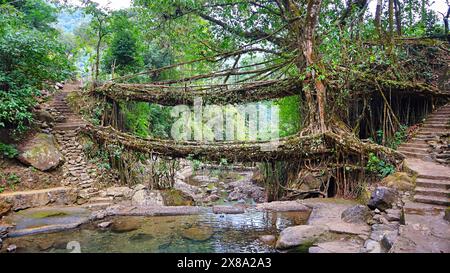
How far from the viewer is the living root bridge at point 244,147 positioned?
6.53m

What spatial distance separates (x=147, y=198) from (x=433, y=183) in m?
5.74

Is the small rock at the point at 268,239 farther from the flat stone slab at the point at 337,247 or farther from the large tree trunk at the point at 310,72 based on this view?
the large tree trunk at the point at 310,72

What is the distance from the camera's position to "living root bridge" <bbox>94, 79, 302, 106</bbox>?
26.7 feet

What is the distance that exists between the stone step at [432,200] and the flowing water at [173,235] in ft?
6.11

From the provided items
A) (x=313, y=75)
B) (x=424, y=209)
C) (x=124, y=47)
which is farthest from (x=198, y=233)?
(x=124, y=47)

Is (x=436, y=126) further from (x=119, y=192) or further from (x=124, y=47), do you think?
(x=124, y=47)

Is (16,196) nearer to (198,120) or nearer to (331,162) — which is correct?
(331,162)

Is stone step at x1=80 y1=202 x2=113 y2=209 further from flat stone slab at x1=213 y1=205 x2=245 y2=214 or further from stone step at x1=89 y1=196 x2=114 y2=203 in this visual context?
flat stone slab at x1=213 y1=205 x2=245 y2=214

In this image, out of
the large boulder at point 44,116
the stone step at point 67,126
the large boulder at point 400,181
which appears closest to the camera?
the large boulder at point 400,181

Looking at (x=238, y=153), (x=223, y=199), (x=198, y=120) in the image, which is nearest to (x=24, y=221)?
(x=238, y=153)

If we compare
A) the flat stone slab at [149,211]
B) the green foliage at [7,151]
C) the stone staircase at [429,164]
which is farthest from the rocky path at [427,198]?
the green foliage at [7,151]

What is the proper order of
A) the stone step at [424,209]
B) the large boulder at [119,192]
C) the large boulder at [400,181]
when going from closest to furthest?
the stone step at [424,209]
the large boulder at [400,181]
the large boulder at [119,192]

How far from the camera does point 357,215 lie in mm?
4559

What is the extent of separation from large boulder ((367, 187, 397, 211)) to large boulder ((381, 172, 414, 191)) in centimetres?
40
